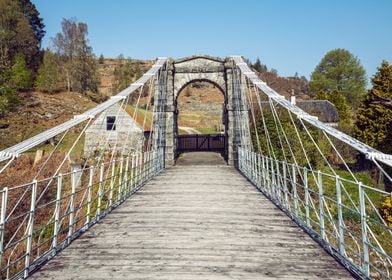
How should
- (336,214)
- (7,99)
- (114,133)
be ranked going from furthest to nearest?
1. (7,99)
2. (114,133)
3. (336,214)

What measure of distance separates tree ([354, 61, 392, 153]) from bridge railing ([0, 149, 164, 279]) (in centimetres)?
1302

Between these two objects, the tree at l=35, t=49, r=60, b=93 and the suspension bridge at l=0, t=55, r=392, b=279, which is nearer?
the suspension bridge at l=0, t=55, r=392, b=279

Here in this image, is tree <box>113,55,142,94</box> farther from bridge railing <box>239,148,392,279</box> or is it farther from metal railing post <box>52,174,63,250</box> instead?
metal railing post <box>52,174,63,250</box>

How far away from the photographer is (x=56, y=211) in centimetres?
488

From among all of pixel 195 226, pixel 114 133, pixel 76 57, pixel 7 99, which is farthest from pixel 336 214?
pixel 76 57

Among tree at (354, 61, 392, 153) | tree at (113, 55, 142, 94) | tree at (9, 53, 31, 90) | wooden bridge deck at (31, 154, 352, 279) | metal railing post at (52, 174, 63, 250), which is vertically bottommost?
wooden bridge deck at (31, 154, 352, 279)

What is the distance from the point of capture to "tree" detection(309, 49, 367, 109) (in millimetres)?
52250

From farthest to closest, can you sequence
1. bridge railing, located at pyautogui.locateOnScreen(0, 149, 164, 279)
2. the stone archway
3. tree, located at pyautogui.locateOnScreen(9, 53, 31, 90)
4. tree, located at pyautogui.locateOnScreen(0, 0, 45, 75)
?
1. tree, located at pyautogui.locateOnScreen(0, 0, 45, 75)
2. tree, located at pyautogui.locateOnScreen(9, 53, 31, 90)
3. the stone archway
4. bridge railing, located at pyautogui.locateOnScreen(0, 149, 164, 279)

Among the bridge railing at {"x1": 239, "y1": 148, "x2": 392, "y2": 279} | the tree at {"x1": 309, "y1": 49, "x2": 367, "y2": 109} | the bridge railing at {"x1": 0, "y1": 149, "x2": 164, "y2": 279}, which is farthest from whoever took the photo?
the tree at {"x1": 309, "y1": 49, "x2": 367, "y2": 109}

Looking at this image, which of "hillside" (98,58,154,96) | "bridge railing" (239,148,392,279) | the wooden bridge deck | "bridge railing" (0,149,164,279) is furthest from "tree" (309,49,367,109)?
the wooden bridge deck

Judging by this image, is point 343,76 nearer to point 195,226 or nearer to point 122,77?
point 122,77

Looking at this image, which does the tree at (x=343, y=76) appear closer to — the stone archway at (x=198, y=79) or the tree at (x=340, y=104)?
the tree at (x=340, y=104)

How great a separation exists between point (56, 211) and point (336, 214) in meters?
12.7

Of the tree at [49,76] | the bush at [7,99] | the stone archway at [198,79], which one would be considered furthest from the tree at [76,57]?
the stone archway at [198,79]
